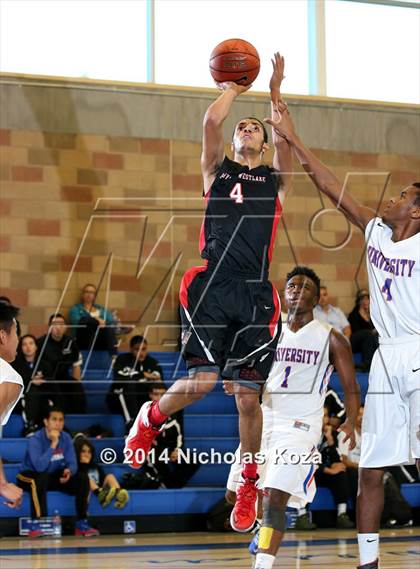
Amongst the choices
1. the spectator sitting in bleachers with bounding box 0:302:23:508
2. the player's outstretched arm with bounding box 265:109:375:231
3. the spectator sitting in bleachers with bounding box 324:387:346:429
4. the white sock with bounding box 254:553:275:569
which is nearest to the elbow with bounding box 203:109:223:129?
the player's outstretched arm with bounding box 265:109:375:231

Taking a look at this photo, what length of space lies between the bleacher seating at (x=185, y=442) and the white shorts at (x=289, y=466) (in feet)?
11.7

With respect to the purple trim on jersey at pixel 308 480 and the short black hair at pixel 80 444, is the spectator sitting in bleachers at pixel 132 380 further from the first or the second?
the purple trim on jersey at pixel 308 480

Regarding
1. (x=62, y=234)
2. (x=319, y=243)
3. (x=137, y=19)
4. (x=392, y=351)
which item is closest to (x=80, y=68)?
(x=137, y=19)

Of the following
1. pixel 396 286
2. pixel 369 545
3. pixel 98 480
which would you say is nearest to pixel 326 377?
pixel 396 286

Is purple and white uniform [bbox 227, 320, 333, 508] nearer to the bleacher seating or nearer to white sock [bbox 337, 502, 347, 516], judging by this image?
the bleacher seating

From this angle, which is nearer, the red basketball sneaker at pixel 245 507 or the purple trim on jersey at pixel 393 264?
the purple trim on jersey at pixel 393 264

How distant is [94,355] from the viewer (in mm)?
13859

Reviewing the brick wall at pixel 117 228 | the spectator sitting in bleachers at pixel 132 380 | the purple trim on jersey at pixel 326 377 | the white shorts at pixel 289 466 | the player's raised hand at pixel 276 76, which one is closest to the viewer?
the player's raised hand at pixel 276 76

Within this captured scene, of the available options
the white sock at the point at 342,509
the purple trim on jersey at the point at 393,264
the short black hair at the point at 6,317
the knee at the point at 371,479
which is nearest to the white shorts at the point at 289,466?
the knee at the point at 371,479

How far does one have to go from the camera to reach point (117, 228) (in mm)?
14938

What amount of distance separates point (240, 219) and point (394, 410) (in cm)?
167

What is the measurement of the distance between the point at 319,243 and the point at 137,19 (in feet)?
14.8

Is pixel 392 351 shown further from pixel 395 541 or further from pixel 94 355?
pixel 94 355

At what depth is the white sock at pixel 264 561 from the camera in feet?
21.6
